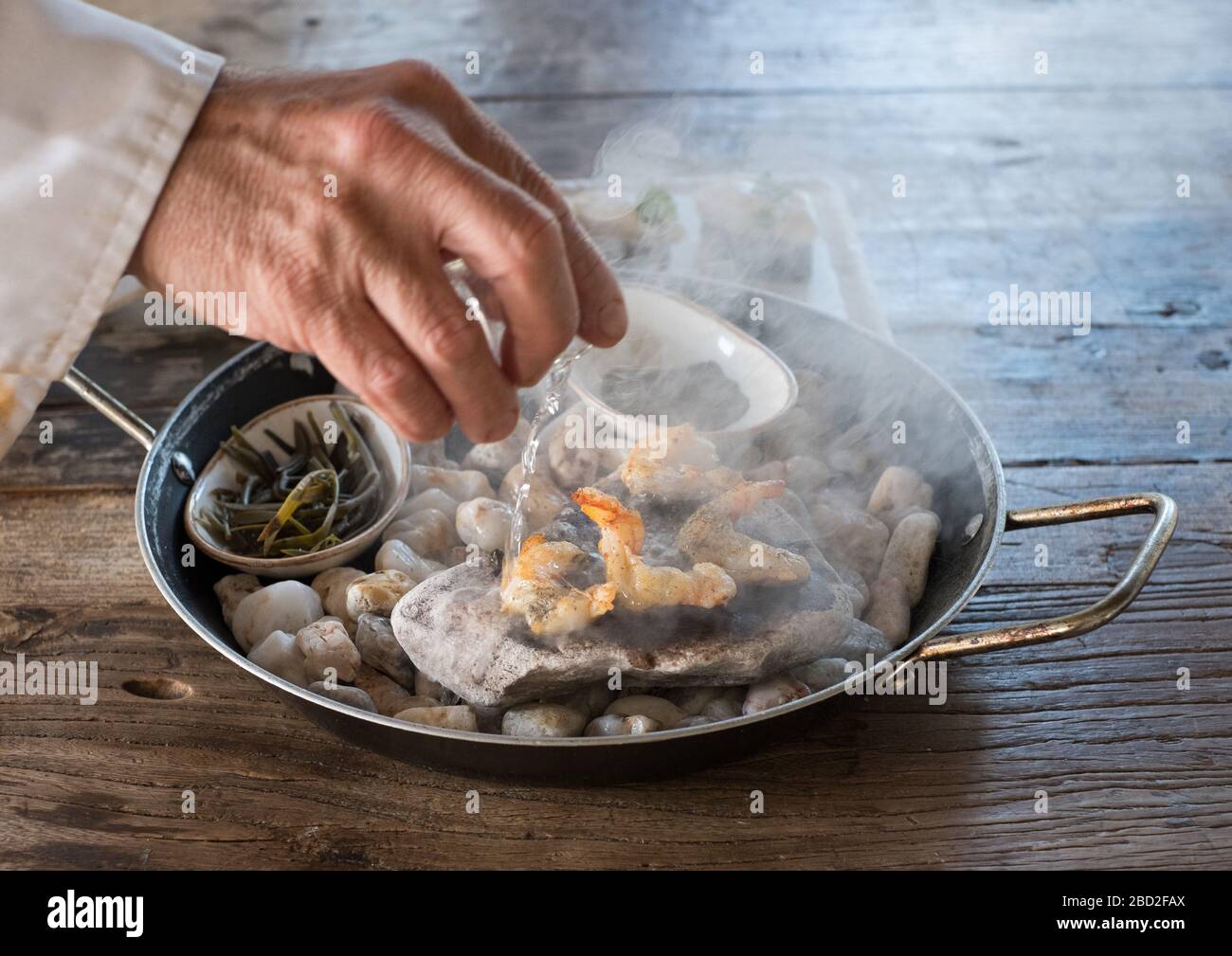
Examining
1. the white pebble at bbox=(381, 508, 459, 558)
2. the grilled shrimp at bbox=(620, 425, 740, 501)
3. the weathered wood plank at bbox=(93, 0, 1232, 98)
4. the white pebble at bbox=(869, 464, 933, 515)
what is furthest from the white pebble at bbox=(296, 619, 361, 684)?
the weathered wood plank at bbox=(93, 0, 1232, 98)

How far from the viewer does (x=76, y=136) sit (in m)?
1.07

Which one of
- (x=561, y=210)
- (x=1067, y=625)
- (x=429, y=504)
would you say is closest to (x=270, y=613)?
(x=429, y=504)

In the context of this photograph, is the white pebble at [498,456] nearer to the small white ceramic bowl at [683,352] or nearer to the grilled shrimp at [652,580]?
the small white ceramic bowl at [683,352]

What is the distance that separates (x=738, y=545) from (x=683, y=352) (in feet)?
1.99

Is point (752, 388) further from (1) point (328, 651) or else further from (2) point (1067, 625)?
(1) point (328, 651)

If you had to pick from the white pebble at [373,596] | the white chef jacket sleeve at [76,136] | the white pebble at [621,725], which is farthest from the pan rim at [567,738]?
the white chef jacket sleeve at [76,136]

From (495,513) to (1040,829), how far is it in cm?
85

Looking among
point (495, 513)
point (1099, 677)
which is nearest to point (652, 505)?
point (495, 513)

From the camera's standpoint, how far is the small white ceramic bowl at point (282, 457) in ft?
5.33

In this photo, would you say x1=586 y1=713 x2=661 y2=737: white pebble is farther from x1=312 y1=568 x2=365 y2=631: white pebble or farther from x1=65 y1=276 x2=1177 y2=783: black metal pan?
x1=312 y1=568 x2=365 y2=631: white pebble

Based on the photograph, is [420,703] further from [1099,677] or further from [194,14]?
[194,14]

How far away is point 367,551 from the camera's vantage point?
172cm

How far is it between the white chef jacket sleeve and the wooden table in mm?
685
